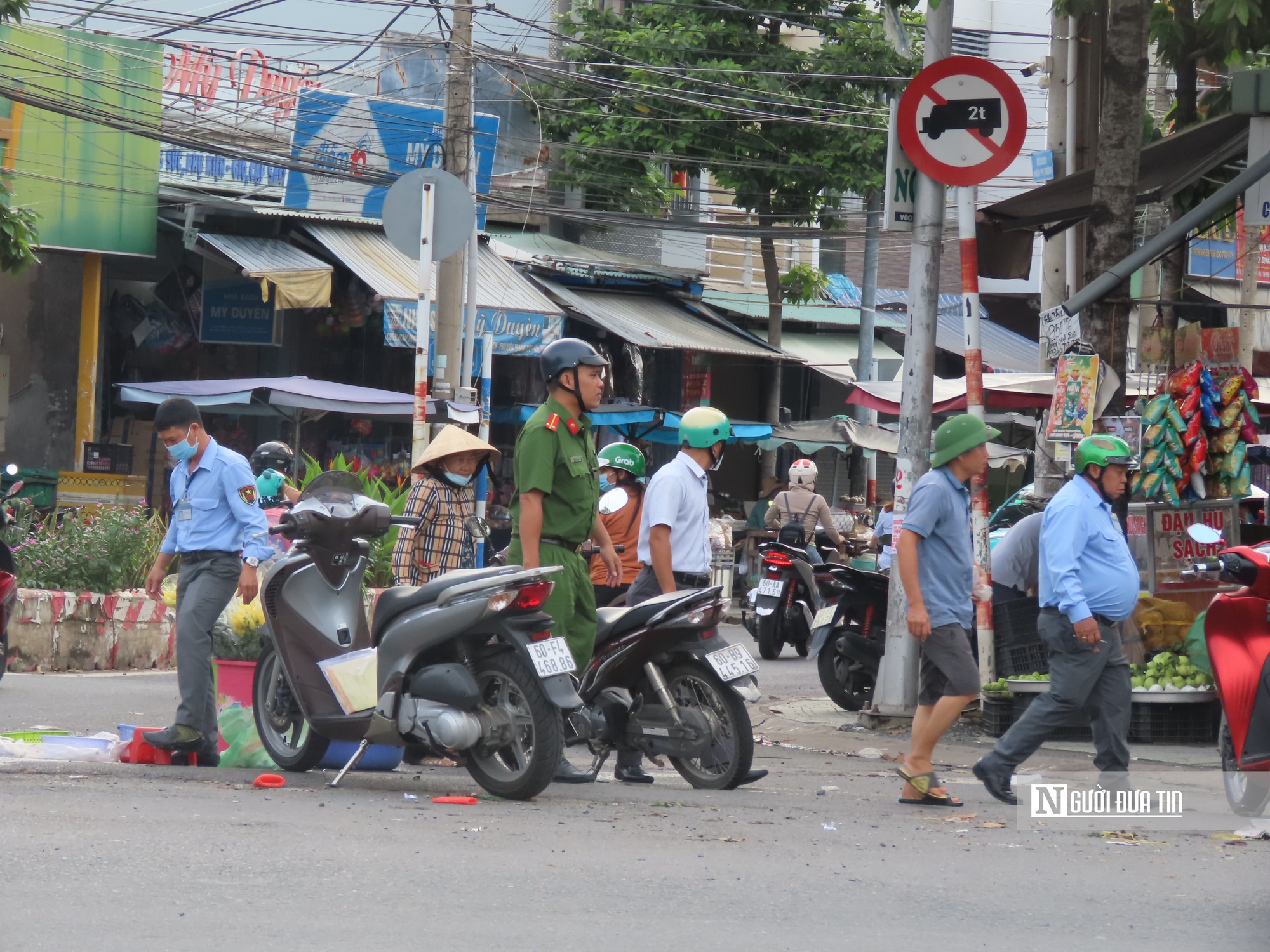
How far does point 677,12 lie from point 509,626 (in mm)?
19056

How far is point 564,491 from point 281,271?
12632mm

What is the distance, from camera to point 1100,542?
6.68m

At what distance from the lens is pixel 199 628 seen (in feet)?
23.9

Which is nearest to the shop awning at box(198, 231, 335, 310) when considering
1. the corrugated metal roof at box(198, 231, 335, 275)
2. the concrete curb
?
the corrugated metal roof at box(198, 231, 335, 275)

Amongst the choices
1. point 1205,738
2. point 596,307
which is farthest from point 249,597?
point 596,307

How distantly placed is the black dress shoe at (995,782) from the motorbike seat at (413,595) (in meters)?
2.14

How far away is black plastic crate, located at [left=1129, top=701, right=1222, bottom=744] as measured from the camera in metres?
8.80

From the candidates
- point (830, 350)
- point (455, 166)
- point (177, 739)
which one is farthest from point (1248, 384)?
point (830, 350)

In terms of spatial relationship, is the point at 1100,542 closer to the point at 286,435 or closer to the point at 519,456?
the point at 519,456

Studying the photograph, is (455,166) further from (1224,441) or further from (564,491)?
(564,491)

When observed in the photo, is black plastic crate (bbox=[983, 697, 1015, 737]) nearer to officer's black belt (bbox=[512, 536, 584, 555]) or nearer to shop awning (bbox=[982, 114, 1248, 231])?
shop awning (bbox=[982, 114, 1248, 231])

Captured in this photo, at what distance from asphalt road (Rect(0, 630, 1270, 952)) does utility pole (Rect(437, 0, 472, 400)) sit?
7.23m

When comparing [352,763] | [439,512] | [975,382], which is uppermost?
[975,382]

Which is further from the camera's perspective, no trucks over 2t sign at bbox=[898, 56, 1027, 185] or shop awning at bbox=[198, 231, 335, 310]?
shop awning at bbox=[198, 231, 335, 310]
